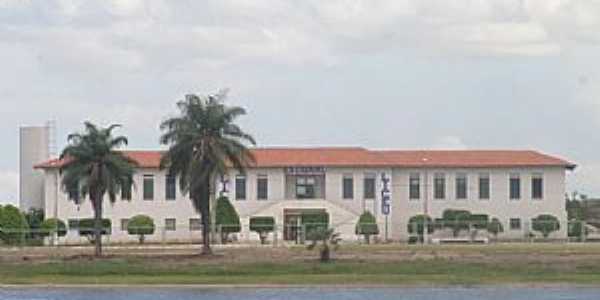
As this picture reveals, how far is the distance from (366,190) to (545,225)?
53.5 ft

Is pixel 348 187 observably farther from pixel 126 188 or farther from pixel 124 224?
pixel 126 188

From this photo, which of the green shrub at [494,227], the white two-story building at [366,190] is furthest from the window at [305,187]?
the green shrub at [494,227]

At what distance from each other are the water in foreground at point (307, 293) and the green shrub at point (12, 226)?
42.4m

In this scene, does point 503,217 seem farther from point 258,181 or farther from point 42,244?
point 42,244

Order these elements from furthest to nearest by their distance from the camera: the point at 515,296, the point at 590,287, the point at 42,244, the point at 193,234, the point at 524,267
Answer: the point at 193,234
the point at 42,244
the point at 524,267
the point at 590,287
the point at 515,296

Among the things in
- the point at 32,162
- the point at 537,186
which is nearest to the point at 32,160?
the point at 32,162

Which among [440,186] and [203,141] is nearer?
[203,141]

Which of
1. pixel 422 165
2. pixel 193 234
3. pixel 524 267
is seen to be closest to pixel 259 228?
pixel 193 234

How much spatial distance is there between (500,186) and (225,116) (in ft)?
158

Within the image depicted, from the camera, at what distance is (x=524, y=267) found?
267ft

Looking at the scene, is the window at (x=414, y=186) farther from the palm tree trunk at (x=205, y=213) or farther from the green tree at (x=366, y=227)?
the palm tree trunk at (x=205, y=213)

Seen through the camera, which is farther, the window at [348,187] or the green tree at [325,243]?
the window at [348,187]

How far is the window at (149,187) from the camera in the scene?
138 m

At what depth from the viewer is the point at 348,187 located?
453 feet
